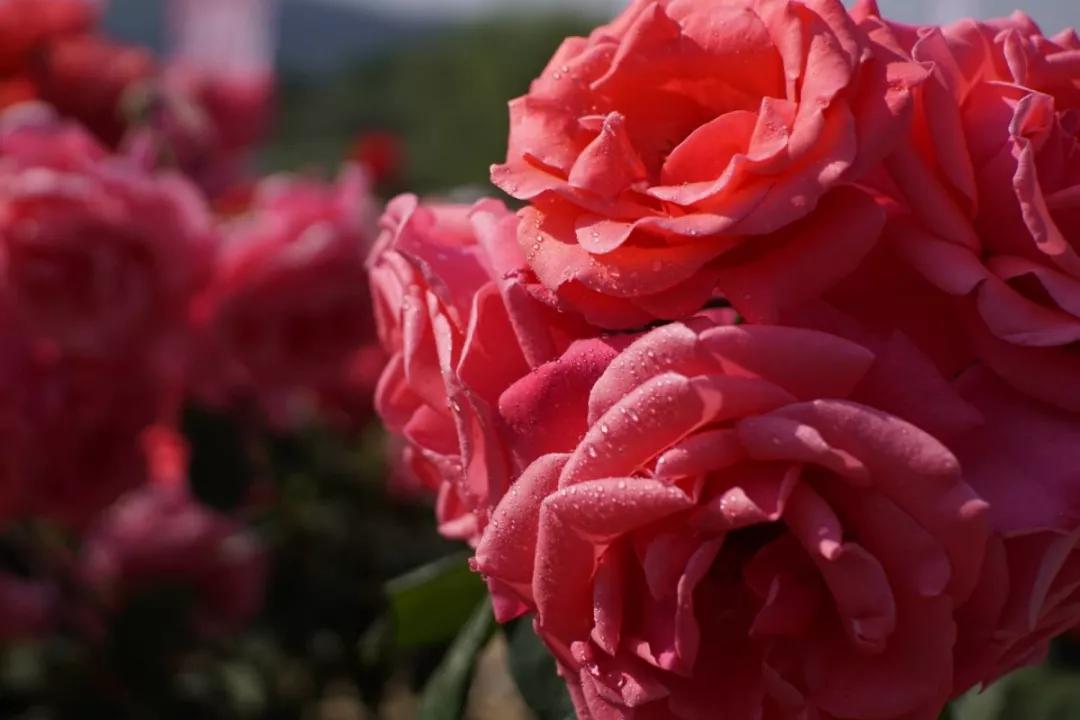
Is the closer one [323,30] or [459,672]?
[459,672]

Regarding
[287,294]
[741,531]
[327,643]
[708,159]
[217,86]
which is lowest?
[327,643]

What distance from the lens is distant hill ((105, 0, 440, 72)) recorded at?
418 centimetres

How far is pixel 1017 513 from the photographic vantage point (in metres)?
0.36

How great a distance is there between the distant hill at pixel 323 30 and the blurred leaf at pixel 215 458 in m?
3.23

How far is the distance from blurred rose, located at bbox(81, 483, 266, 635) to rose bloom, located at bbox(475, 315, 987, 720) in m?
0.95

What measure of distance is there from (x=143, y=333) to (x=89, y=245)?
0.25 feet

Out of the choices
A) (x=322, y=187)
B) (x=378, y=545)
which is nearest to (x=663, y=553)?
(x=322, y=187)

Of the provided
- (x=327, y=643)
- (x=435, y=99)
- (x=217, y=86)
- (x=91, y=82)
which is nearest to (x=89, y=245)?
(x=327, y=643)

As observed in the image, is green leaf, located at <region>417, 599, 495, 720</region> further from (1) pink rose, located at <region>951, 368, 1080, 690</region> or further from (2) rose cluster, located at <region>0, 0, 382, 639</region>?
(2) rose cluster, located at <region>0, 0, 382, 639</region>

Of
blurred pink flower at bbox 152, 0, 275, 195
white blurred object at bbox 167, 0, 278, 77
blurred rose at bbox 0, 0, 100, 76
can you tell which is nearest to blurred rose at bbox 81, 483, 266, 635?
blurred pink flower at bbox 152, 0, 275, 195

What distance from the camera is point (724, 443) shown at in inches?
14.0

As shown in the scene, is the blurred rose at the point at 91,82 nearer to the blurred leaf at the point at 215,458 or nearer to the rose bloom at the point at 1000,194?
the blurred leaf at the point at 215,458

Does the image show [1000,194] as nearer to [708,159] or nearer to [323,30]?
[708,159]

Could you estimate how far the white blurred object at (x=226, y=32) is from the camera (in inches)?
99.7
